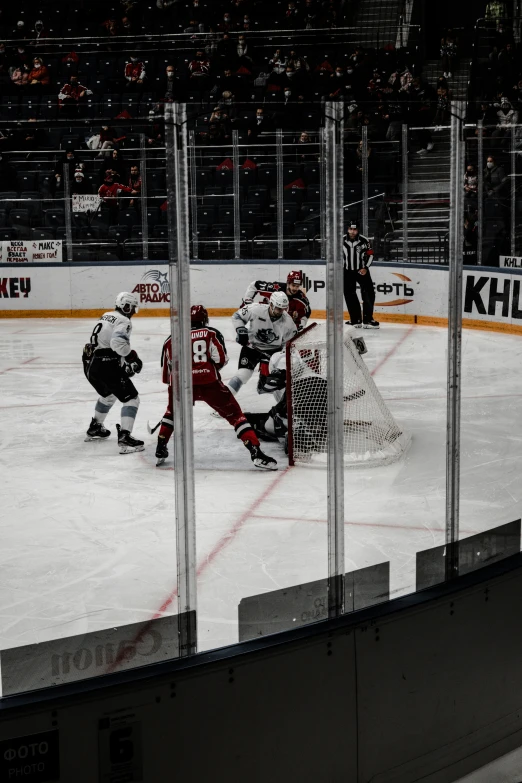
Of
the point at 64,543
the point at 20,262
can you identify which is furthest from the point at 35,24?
the point at 64,543

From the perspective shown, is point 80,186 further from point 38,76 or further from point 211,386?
point 211,386

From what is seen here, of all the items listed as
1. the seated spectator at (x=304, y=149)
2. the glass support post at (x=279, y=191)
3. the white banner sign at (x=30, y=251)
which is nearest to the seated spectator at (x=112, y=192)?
the white banner sign at (x=30, y=251)

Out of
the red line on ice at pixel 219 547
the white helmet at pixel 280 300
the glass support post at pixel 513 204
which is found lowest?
the red line on ice at pixel 219 547

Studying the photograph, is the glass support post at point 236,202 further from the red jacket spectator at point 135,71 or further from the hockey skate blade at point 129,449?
the hockey skate blade at point 129,449

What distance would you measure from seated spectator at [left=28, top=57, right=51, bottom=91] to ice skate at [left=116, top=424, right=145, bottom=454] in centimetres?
1048

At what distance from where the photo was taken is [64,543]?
14.7ft

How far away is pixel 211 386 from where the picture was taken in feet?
19.0

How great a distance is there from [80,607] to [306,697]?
1368mm

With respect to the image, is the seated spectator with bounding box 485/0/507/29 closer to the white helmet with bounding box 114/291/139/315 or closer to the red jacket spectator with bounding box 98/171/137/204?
the red jacket spectator with bounding box 98/171/137/204

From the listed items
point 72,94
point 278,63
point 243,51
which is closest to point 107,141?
point 72,94

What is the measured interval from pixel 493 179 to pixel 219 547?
6.86 metres

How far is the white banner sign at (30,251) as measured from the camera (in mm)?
12648

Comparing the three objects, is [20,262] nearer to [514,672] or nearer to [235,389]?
[235,389]

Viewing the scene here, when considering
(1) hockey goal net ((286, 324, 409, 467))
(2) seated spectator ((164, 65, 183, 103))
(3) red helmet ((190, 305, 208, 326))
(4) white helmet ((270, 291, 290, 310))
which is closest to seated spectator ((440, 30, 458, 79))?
(2) seated spectator ((164, 65, 183, 103))
